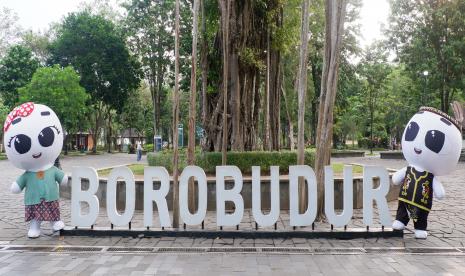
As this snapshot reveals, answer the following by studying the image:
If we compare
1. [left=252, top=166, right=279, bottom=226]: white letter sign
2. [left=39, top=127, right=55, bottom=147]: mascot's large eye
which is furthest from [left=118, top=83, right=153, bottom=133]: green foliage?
[left=252, top=166, right=279, bottom=226]: white letter sign

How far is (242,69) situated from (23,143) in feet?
27.4

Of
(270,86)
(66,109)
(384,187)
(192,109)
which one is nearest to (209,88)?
(270,86)

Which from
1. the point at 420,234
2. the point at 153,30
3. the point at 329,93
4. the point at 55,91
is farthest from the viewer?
the point at 55,91

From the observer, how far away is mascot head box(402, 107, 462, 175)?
776 cm

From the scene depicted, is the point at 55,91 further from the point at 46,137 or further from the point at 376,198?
the point at 376,198

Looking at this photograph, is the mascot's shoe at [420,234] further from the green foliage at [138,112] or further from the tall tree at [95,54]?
the green foliage at [138,112]

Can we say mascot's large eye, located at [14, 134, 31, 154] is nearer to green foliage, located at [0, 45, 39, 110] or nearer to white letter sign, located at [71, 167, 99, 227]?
white letter sign, located at [71, 167, 99, 227]

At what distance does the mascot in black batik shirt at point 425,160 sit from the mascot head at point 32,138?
21.4 ft

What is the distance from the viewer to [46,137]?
815cm

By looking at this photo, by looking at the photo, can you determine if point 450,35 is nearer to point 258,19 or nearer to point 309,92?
point 309,92

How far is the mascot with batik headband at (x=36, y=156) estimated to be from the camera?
26.4ft

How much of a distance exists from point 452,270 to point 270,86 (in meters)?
11.4

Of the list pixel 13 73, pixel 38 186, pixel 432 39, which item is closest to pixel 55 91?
pixel 13 73

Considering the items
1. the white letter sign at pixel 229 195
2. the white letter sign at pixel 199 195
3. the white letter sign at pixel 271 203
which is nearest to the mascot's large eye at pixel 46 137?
the white letter sign at pixel 199 195
